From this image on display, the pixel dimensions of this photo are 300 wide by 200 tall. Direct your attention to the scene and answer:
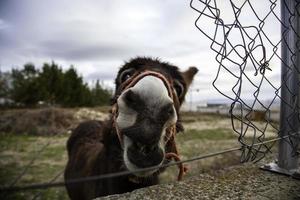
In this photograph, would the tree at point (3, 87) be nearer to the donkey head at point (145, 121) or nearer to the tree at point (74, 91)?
the tree at point (74, 91)

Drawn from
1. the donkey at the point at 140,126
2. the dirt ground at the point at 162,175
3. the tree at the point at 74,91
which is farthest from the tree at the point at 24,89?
the donkey at the point at 140,126

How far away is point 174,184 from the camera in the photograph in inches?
60.1

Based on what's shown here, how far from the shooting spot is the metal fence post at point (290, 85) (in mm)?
1671

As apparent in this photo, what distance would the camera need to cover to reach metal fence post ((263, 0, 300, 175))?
1.67 metres

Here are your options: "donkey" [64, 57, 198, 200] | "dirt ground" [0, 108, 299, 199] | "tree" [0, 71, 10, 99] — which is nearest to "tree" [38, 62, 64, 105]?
"tree" [0, 71, 10, 99]

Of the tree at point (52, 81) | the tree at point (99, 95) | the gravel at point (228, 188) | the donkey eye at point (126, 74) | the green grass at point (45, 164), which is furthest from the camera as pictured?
the tree at point (99, 95)

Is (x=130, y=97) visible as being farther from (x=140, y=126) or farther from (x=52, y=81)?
(x=52, y=81)

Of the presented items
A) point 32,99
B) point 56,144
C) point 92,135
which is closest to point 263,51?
point 92,135

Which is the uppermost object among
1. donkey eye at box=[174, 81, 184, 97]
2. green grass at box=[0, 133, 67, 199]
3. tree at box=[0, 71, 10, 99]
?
tree at box=[0, 71, 10, 99]

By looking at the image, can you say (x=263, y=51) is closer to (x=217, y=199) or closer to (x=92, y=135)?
(x=217, y=199)

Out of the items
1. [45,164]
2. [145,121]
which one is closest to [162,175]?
[45,164]

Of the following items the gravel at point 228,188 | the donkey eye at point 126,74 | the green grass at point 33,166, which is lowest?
the green grass at point 33,166

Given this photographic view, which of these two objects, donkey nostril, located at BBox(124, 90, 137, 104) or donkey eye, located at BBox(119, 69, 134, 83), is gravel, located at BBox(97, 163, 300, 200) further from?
donkey eye, located at BBox(119, 69, 134, 83)

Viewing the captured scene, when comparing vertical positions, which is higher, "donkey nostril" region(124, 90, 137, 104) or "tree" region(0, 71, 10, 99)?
"tree" region(0, 71, 10, 99)
